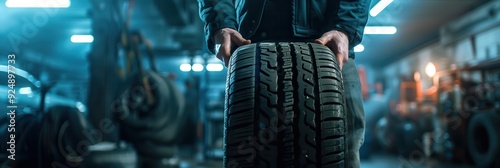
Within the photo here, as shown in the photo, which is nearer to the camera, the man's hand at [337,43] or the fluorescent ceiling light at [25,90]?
the man's hand at [337,43]

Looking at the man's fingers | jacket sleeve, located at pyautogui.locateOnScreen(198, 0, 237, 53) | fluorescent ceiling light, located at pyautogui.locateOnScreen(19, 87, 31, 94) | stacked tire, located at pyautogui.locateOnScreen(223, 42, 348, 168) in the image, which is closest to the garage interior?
fluorescent ceiling light, located at pyautogui.locateOnScreen(19, 87, 31, 94)

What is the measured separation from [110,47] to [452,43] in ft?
26.2

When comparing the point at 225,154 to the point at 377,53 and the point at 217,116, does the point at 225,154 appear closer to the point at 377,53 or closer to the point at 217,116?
the point at 217,116

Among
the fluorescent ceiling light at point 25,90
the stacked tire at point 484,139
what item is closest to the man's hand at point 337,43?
the fluorescent ceiling light at point 25,90

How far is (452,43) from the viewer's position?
9.15 meters

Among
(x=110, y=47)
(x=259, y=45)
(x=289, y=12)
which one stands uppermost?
(x=110, y=47)

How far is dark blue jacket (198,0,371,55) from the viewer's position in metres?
1.26

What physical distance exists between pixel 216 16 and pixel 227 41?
12cm

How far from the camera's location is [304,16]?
1313 mm

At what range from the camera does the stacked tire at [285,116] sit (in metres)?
0.93

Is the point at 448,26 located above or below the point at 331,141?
above

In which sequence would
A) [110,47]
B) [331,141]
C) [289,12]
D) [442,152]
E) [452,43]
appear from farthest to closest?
1. [452,43]
2. [442,152]
3. [110,47]
4. [289,12]
5. [331,141]

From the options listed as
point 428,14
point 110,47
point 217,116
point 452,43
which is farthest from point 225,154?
point 452,43

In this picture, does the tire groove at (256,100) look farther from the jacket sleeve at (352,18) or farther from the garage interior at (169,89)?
the garage interior at (169,89)
